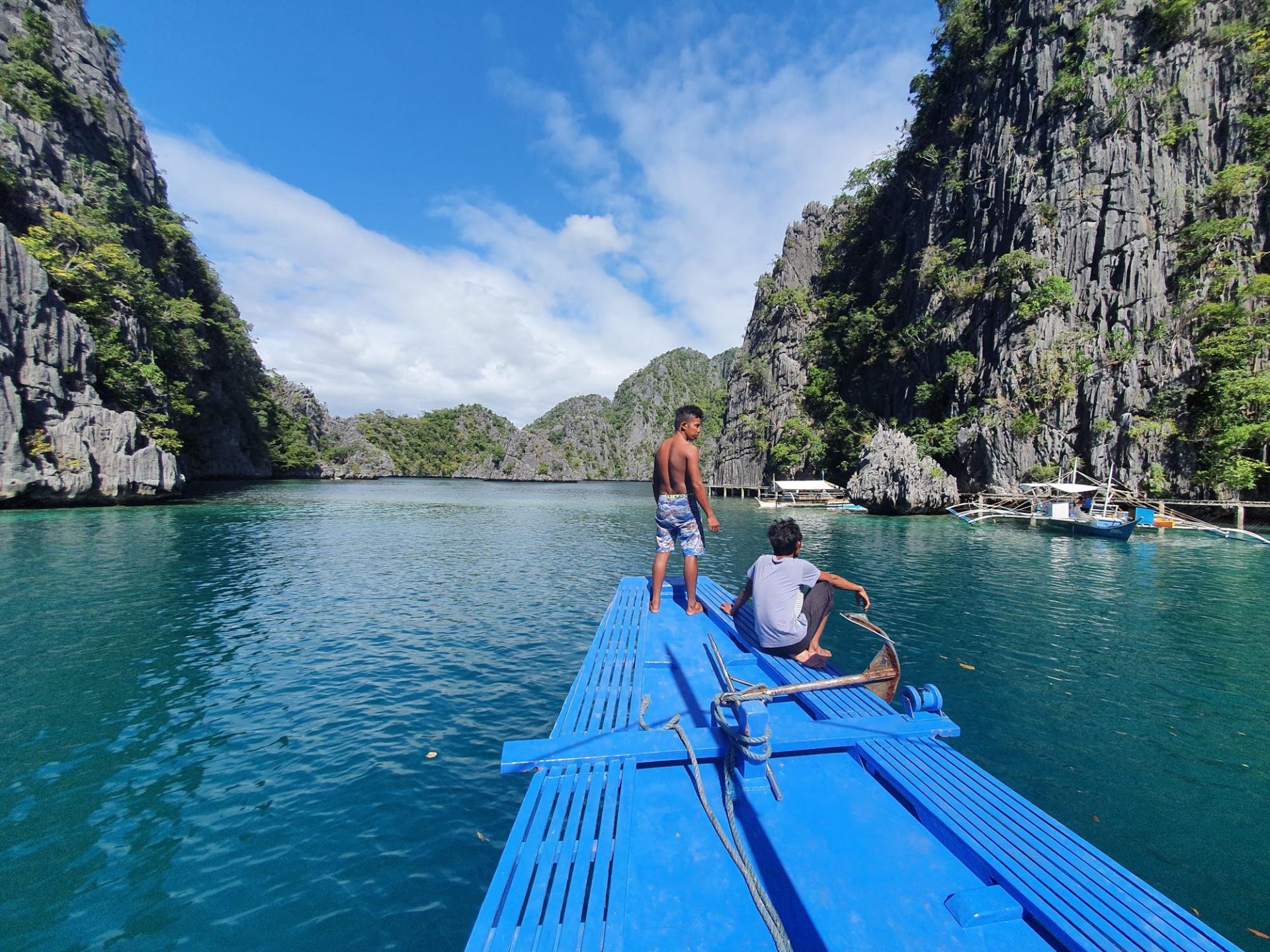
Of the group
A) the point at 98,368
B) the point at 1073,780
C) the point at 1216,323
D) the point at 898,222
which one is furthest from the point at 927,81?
the point at 98,368

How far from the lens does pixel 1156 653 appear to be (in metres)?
10.5

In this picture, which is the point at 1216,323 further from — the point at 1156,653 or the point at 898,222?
the point at 1156,653

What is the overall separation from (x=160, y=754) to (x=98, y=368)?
51.8 meters

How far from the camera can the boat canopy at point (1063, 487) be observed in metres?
36.2

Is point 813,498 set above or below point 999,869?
above

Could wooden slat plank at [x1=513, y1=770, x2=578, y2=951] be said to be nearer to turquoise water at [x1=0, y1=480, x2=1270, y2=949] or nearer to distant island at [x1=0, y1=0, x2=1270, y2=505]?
turquoise water at [x1=0, y1=480, x2=1270, y2=949]

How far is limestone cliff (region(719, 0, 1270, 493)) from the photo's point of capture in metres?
36.9

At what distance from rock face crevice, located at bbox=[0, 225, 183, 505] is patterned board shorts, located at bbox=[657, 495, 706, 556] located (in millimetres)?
45902

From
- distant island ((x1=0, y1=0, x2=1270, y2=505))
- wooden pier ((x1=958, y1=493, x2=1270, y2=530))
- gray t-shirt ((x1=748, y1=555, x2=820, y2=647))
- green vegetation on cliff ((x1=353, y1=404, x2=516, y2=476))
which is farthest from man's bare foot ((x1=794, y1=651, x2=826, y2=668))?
green vegetation on cliff ((x1=353, y1=404, x2=516, y2=476))

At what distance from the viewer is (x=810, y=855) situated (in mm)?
3088

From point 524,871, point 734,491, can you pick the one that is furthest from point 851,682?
point 734,491

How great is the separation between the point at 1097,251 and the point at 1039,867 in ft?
186

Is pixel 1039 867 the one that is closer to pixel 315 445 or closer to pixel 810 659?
pixel 810 659

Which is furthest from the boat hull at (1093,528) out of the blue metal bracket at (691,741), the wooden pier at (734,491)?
the wooden pier at (734,491)
